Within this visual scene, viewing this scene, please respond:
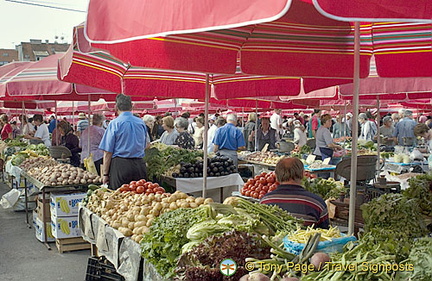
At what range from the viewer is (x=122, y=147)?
6.95 meters

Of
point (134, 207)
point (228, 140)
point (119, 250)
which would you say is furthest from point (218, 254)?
point (228, 140)

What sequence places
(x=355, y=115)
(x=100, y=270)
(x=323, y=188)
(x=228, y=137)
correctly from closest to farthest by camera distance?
(x=355, y=115) < (x=100, y=270) < (x=323, y=188) < (x=228, y=137)

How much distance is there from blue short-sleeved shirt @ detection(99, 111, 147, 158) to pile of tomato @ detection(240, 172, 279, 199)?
70.2 inches

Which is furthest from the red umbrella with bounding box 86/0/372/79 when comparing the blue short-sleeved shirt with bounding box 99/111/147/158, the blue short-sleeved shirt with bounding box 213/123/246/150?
the blue short-sleeved shirt with bounding box 213/123/246/150

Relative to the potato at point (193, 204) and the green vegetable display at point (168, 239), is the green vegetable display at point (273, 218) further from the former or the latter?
the potato at point (193, 204)

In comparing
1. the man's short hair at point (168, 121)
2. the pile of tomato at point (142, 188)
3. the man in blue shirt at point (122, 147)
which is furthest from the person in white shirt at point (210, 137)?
the pile of tomato at point (142, 188)

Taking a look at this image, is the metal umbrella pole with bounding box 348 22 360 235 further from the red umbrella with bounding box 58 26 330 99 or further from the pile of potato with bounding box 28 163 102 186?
the pile of potato with bounding box 28 163 102 186

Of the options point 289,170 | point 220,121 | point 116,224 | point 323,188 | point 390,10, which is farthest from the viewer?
point 220,121

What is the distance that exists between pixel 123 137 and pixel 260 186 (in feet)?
7.04

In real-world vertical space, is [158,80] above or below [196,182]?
above

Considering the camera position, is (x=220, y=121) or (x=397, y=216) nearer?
(x=397, y=216)

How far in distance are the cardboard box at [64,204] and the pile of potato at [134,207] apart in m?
1.50

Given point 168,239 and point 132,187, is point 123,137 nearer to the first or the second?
point 132,187

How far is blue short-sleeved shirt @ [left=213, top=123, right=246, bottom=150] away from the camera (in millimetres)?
10422
